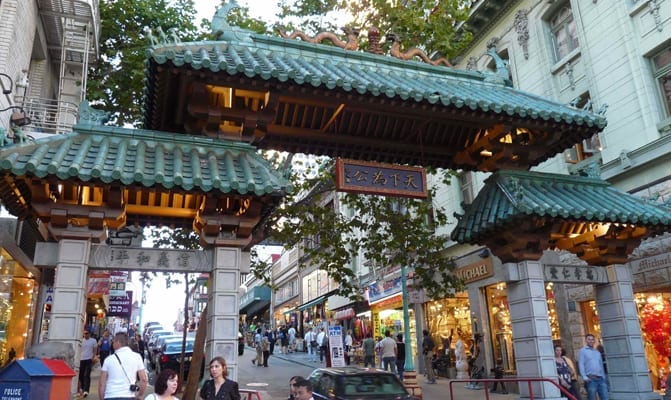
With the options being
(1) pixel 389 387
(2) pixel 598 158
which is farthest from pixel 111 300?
(2) pixel 598 158

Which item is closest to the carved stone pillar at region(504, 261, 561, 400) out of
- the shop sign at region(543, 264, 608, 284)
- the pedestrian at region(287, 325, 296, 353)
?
the shop sign at region(543, 264, 608, 284)

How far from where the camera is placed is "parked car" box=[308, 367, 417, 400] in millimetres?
10398

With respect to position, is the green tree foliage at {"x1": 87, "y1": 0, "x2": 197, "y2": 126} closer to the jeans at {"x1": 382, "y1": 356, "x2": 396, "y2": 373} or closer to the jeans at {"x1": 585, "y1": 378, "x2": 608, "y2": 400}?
the jeans at {"x1": 382, "y1": 356, "x2": 396, "y2": 373}

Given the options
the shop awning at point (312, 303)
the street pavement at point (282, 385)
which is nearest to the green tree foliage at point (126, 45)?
the street pavement at point (282, 385)

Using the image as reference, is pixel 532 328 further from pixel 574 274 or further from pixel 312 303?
pixel 312 303

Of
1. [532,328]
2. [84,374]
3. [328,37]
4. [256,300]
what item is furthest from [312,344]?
[328,37]

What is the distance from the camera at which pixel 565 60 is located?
1828cm

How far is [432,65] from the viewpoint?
11820 mm

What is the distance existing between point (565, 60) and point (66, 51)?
17.1 m

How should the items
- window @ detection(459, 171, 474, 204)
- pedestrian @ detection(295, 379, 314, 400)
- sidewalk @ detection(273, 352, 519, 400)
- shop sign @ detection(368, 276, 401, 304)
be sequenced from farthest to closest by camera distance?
1. shop sign @ detection(368, 276, 401, 304)
2. window @ detection(459, 171, 474, 204)
3. sidewalk @ detection(273, 352, 519, 400)
4. pedestrian @ detection(295, 379, 314, 400)

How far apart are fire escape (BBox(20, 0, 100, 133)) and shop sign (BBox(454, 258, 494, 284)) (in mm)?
15377

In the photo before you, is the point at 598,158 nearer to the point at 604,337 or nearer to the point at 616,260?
the point at 616,260

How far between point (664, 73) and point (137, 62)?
17.1m

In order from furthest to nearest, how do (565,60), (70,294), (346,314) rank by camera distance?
(346,314) → (565,60) → (70,294)
